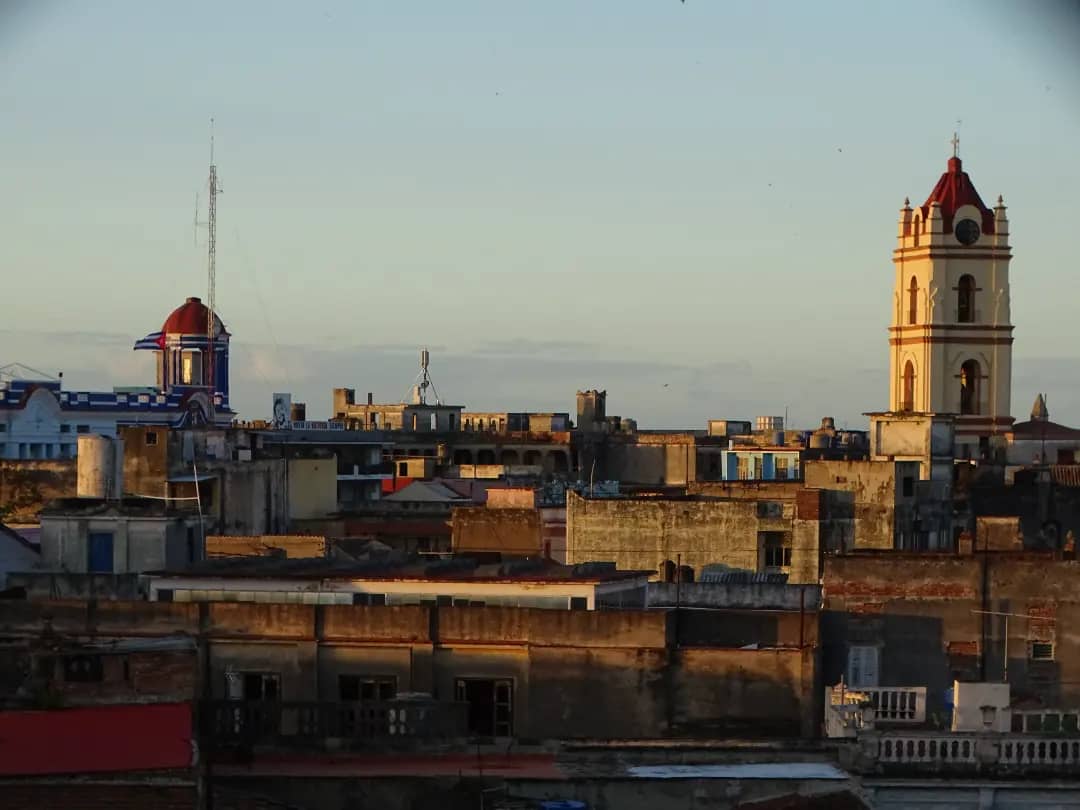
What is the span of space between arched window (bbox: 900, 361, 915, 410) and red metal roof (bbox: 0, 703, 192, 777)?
239 ft

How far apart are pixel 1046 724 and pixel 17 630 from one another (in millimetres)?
12291

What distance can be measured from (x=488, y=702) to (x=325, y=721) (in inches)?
123

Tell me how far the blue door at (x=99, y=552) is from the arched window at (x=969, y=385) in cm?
5984

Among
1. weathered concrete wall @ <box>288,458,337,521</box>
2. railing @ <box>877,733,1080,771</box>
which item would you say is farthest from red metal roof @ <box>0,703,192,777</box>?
weathered concrete wall @ <box>288,458,337,521</box>

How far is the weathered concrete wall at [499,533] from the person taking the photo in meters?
52.2

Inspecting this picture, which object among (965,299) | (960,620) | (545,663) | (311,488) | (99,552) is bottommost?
(545,663)

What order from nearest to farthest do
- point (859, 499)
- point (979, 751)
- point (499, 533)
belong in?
point (979, 751), point (499, 533), point (859, 499)

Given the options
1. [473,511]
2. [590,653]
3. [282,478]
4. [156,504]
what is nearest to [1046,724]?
[590,653]

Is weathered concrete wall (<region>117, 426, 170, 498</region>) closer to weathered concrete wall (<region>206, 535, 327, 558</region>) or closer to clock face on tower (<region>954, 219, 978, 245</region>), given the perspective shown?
weathered concrete wall (<region>206, 535, 327, 558</region>)

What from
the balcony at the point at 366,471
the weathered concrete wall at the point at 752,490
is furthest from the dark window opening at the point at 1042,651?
the balcony at the point at 366,471

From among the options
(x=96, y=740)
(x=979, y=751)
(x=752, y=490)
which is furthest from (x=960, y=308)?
(x=96, y=740)

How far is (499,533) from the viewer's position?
52.6 metres

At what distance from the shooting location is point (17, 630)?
33656 millimetres

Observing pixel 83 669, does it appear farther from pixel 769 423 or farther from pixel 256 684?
pixel 769 423
